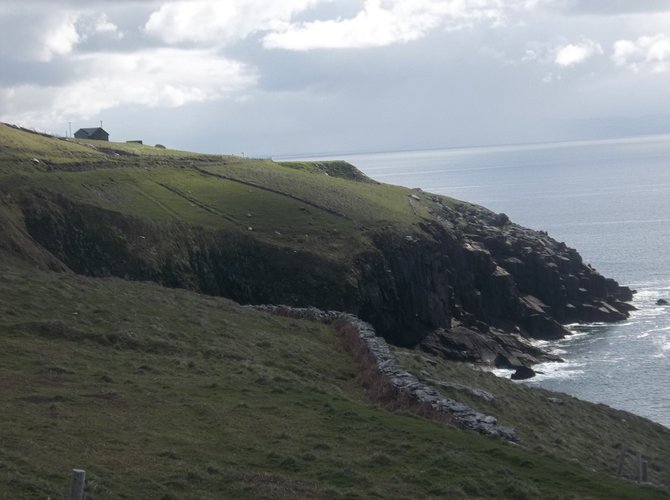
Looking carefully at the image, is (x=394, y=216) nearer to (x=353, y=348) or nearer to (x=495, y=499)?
(x=353, y=348)

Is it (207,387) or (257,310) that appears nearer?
(207,387)

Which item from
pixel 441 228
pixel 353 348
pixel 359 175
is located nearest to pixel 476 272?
pixel 441 228

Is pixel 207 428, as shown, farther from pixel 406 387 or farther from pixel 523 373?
pixel 523 373

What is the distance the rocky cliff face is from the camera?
2904 inches

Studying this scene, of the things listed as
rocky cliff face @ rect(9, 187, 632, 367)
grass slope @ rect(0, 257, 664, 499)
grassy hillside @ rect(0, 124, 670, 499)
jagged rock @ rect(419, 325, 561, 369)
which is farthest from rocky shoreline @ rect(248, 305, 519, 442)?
jagged rock @ rect(419, 325, 561, 369)

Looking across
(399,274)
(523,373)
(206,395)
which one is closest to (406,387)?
(206,395)

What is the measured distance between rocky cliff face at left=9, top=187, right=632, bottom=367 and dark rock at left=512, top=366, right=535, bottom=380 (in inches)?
154

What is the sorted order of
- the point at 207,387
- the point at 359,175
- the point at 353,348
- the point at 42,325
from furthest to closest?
1. the point at 359,175
2. the point at 353,348
3. the point at 42,325
4. the point at 207,387

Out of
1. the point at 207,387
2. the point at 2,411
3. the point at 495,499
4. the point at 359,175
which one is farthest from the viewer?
the point at 359,175

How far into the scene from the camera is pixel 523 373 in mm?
79312

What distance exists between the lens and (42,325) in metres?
34.4

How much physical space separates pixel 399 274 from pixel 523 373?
16911 millimetres

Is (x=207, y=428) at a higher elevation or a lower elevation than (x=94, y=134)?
lower

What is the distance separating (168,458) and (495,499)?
7.53 meters
